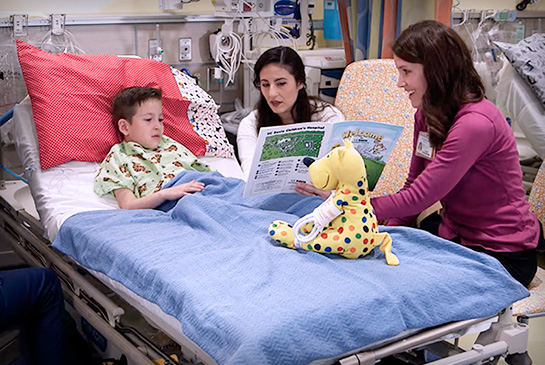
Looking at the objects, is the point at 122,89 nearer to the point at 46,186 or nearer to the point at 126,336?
the point at 46,186

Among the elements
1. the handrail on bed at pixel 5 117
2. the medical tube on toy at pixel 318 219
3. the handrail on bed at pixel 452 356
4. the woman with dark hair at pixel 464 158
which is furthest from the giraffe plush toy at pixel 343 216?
the handrail on bed at pixel 5 117

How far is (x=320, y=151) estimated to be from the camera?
2.08 meters

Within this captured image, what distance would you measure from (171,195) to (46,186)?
54 cm

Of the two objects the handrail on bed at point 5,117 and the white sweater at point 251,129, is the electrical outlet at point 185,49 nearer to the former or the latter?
the white sweater at point 251,129

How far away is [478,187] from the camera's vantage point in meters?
2.08

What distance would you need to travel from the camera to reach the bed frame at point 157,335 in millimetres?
1578

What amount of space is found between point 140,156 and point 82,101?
0.38 m

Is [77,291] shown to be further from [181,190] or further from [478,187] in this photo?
[478,187]

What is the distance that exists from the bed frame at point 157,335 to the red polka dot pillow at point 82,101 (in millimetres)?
337

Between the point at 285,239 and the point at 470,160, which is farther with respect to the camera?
the point at 470,160

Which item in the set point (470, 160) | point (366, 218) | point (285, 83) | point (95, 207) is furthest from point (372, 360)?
point (285, 83)

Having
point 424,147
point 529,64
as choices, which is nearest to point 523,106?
point 529,64

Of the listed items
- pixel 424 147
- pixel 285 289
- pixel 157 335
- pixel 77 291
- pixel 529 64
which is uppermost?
pixel 529 64

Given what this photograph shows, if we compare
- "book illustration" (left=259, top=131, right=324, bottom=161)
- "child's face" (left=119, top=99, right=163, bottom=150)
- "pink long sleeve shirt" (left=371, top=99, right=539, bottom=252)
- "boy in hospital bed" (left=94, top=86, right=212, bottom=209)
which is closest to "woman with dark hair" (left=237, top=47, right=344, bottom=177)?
"boy in hospital bed" (left=94, top=86, right=212, bottom=209)
